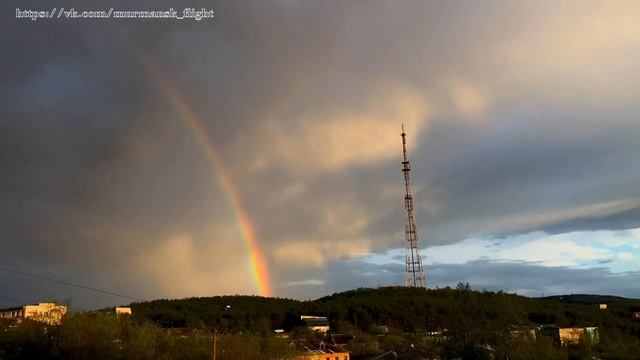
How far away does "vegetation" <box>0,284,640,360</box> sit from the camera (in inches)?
1421

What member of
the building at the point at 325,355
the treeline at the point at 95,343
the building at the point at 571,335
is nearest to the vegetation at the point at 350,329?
the treeline at the point at 95,343

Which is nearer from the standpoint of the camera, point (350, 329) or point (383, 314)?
point (350, 329)

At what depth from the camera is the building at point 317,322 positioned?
399 ft

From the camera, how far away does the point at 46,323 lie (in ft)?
120

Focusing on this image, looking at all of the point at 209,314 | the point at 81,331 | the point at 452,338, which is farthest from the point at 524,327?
the point at 209,314

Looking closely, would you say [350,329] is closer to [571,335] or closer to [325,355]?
[571,335]

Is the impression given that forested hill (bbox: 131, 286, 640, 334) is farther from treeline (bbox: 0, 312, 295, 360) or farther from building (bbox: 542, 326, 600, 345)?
treeline (bbox: 0, 312, 295, 360)

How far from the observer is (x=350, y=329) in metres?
123

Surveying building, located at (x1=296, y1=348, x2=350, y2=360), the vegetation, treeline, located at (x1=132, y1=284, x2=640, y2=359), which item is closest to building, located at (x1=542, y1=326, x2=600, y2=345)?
treeline, located at (x1=132, y1=284, x2=640, y2=359)

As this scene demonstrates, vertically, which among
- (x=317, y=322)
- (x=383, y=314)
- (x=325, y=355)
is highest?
(x=383, y=314)

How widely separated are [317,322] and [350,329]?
8068 mm

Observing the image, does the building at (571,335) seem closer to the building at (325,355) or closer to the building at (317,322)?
the building at (325,355)

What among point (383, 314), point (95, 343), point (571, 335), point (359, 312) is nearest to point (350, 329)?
point (359, 312)

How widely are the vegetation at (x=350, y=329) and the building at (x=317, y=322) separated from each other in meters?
2.58
